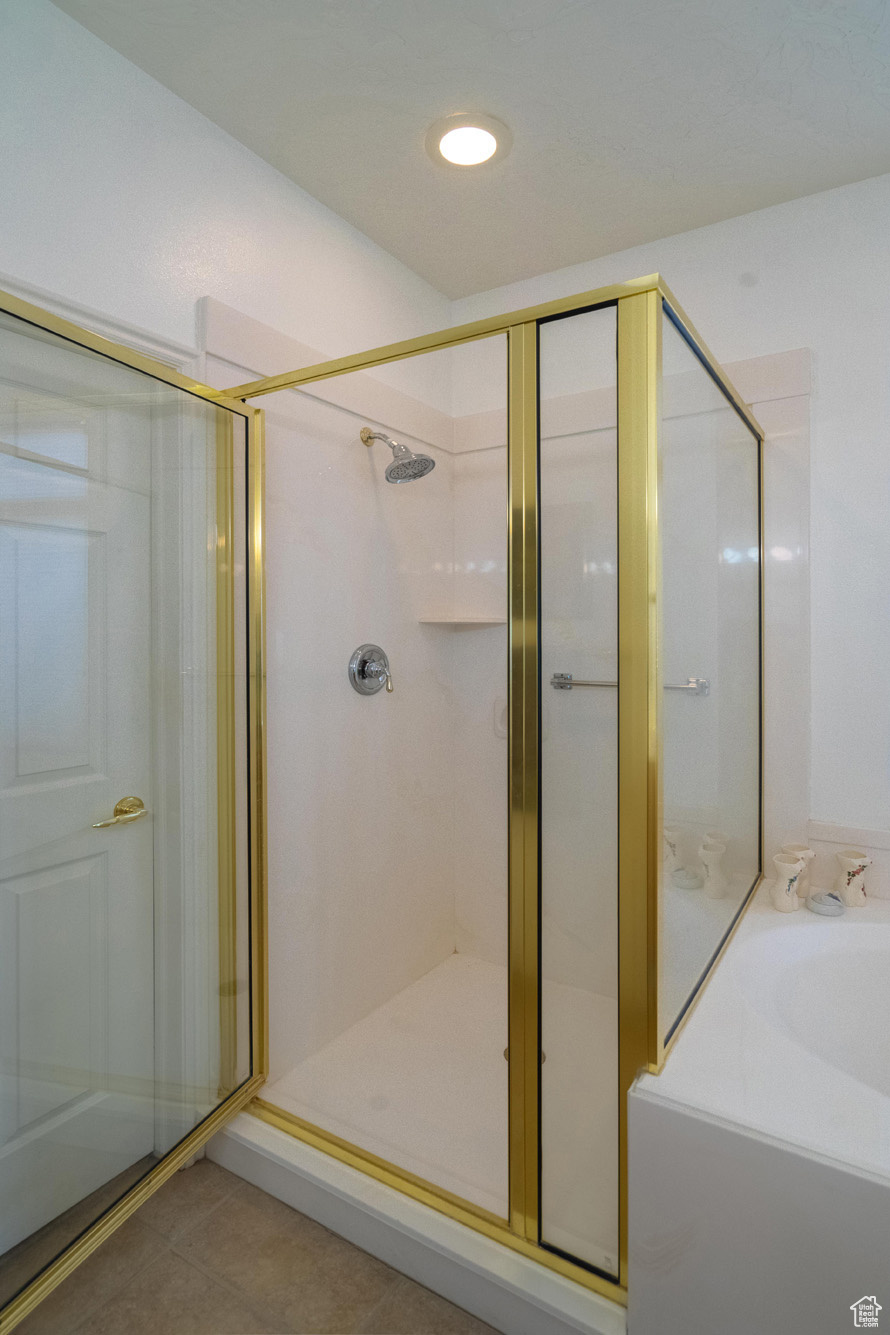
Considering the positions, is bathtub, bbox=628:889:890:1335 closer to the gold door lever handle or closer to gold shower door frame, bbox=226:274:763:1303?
gold shower door frame, bbox=226:274:763:1303

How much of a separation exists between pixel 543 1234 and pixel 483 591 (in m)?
1.23

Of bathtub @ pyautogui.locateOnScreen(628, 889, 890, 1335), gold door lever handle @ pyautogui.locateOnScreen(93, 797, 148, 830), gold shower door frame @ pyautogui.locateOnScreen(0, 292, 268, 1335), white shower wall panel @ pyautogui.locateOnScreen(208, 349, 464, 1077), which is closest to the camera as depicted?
bathtub @ pyautogui.locateOnScreen(628, 889, 890, 1335)

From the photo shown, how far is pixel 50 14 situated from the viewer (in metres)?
1.40

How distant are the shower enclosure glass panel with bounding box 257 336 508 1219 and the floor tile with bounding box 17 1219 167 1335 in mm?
365

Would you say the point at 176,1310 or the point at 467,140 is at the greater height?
the point at 467,140

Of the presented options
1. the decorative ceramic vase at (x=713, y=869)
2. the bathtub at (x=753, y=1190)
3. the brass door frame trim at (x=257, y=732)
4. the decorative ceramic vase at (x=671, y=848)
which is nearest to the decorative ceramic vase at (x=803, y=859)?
the decorative ceramic vase at (x=713, y=869)

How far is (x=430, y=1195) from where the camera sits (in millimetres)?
1440

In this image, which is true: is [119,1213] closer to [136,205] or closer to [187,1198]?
[187,1198]

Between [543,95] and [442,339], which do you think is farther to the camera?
[543,95]

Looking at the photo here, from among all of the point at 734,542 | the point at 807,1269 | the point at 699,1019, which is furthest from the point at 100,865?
the point at 734,542

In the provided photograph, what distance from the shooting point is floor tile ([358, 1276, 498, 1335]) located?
130 cm

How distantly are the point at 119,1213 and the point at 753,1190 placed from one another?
1141 mm

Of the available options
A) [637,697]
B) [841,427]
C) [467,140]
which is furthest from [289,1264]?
[467,140]

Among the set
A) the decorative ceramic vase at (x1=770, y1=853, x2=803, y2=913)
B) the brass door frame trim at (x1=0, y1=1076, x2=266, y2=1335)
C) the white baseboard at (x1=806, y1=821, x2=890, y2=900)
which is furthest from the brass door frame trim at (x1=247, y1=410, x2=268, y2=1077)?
the white baseboard at (x1=806, y1=821, x2=890, y2=900)
